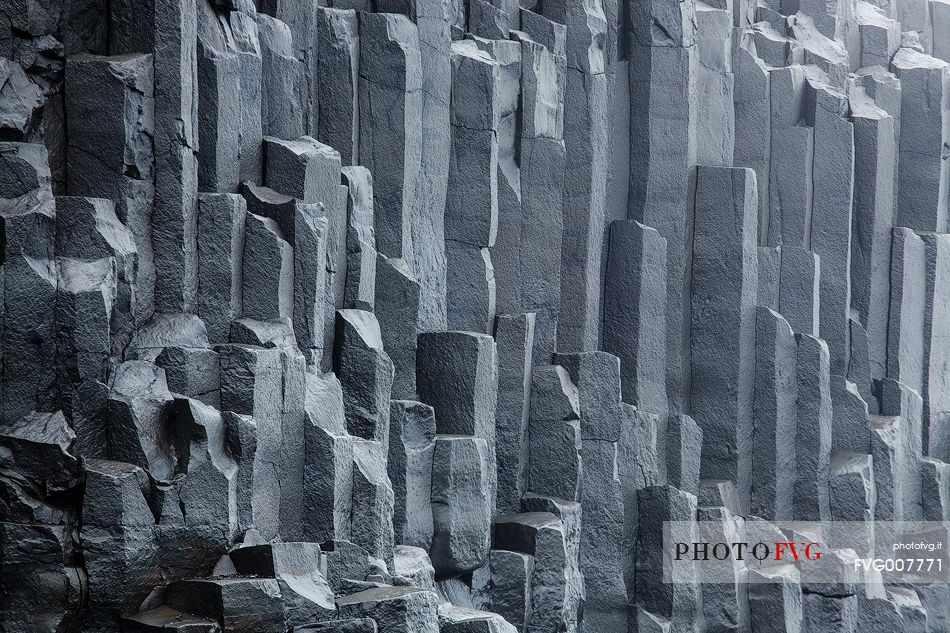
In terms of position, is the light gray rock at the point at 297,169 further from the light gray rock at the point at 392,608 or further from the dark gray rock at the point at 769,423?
the dark gray rock at the point at 769,423

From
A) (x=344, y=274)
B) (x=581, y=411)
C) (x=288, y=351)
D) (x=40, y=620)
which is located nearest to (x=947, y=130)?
(x=581, y=411)

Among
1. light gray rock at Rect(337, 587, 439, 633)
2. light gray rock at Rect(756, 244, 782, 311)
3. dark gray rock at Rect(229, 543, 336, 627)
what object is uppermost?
light gray rock at Rect(756, 244, 782, 311)

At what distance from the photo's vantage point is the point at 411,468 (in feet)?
26.1

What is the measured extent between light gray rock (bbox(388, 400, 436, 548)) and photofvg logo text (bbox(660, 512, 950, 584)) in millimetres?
2495

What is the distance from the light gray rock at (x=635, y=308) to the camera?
1027 cm

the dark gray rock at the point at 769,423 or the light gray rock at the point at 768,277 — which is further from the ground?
the light gray rock at the point at 768,277

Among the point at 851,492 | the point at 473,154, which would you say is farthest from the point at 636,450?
the point at 473,154

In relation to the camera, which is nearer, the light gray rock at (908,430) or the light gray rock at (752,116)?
the light gray rock at (752,116)

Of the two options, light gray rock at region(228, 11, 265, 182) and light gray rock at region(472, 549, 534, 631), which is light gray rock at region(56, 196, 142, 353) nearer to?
light gray rock at region(228, 11, 265, 182)

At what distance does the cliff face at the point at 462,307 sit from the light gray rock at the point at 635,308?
1.2 inches

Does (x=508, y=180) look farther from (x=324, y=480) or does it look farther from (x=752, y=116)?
(x=324, y=480)

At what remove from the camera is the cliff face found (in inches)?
242

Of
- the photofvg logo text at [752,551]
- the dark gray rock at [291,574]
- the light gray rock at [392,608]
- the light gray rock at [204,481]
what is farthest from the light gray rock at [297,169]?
the photofvg logo text at [752,551]

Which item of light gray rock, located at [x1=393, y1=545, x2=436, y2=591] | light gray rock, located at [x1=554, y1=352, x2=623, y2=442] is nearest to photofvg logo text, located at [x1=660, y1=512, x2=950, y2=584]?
light gray rock, located at [x1=554, y1=352, x2=623, y2=442]
